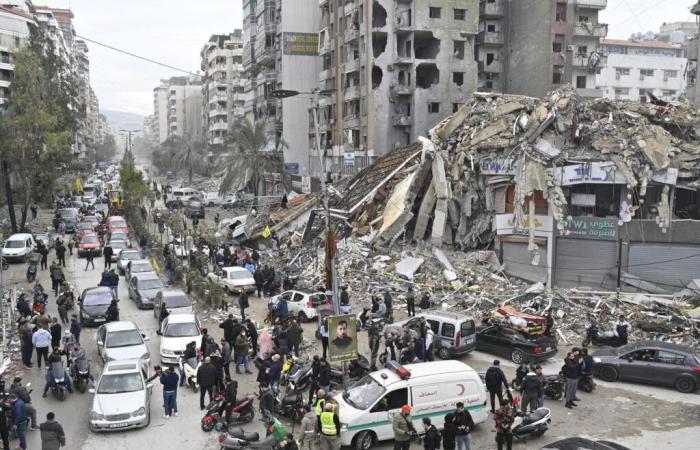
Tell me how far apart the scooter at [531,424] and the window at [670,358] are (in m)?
5.23

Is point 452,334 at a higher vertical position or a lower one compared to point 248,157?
lower

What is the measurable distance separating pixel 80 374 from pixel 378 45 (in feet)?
132

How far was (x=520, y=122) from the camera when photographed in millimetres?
31266

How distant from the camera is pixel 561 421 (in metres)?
15.2

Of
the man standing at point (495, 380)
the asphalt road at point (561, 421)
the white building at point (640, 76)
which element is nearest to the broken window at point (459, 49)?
the asphalt road at point (561, 421)

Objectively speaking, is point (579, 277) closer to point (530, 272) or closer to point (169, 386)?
point (530, 272)

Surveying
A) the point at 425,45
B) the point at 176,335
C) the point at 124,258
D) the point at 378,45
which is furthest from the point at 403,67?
the point at 176,335

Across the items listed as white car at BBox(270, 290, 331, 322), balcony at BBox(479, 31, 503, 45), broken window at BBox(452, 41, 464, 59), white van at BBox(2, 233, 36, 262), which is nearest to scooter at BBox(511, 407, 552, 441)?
white car at BBox(270, 290, 331, 322)

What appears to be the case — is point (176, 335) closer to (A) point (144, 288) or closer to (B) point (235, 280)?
(A) point (144, 288)

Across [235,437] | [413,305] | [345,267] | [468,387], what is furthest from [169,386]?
[345,267]

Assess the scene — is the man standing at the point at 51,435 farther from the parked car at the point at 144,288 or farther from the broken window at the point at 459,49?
the broken window at the point at 459,49

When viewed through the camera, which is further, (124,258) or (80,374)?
(124,258)

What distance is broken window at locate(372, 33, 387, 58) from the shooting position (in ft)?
168

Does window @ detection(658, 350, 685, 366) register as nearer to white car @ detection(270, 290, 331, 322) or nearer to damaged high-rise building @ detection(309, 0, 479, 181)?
white car @ detection(270, 290, 331, 322)
